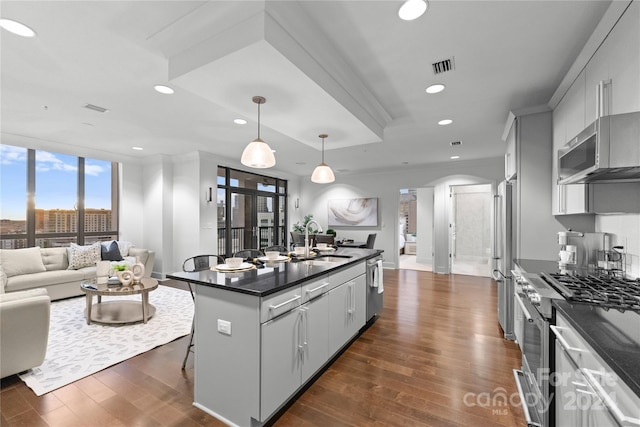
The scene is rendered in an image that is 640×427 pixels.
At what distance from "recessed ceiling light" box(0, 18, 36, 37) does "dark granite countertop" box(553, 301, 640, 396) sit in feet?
12.2

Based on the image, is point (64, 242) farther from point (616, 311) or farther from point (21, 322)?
point (616, 311)

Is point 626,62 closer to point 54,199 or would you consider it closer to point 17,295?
point 17,295

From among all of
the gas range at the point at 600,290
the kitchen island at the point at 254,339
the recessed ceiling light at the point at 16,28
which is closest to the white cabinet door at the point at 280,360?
the kitchen island at the point at 254,339

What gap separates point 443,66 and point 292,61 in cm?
144

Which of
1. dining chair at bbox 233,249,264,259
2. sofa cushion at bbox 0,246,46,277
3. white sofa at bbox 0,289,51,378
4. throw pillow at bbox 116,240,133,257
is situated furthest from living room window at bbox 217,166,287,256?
white sofa at bbox 0,289,51,378

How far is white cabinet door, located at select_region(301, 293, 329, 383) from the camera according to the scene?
211 centimetres

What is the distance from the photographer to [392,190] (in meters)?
7.69

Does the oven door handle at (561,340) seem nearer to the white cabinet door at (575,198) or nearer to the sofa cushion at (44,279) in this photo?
the white cabinet door at (575,198)

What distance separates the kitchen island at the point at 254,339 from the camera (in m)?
1.71

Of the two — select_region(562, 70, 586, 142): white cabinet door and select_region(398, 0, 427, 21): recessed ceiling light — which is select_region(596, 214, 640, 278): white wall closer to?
select_region(562, 70, 586, 142): white cabinet door

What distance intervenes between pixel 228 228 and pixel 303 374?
16.7 feet

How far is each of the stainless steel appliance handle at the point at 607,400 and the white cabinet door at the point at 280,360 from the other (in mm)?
1525

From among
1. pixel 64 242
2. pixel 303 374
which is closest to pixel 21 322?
pixel 303 374

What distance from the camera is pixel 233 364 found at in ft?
5.87
